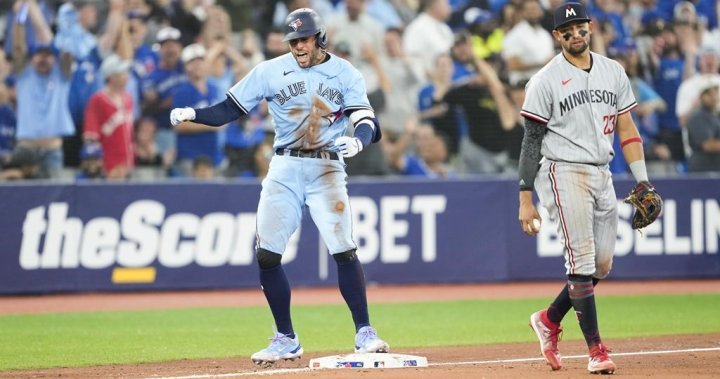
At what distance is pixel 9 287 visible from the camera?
550 inches

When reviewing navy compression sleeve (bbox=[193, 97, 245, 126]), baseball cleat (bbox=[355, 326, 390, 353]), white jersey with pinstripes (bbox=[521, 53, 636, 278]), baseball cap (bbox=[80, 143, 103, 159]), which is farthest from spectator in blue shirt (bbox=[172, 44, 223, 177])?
white jersey with pinstripes (bbox=[521, 53, 636, 278])

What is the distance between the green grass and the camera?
9.11 metres

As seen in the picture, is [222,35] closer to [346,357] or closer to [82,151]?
[82,151]

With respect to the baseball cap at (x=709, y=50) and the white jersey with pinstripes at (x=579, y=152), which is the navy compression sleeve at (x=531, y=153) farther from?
the baseball cap at (x=709, y=50)

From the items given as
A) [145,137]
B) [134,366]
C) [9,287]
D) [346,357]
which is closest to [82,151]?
[145,137]

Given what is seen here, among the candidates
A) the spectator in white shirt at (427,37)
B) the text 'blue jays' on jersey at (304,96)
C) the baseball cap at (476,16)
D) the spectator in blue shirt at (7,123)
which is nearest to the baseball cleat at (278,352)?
the text 'blue jays' on jersey at (304,96)

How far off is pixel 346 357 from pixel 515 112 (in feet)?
32.0

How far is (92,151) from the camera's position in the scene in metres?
15.1

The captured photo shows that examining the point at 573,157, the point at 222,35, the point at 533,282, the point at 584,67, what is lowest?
the point at 533,282

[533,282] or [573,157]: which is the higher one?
[573,157]

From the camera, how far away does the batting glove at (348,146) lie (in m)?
7.06

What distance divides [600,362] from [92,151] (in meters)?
9.81

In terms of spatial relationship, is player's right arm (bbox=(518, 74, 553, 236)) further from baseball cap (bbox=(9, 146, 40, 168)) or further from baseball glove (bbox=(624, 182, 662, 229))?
baseball cap (bbox=(9, 146, 40, 168))

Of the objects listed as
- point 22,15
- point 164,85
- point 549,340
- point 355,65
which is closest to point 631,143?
point 549,340
